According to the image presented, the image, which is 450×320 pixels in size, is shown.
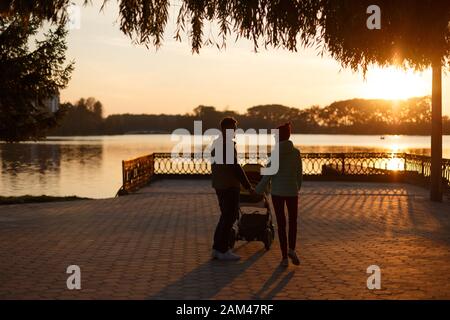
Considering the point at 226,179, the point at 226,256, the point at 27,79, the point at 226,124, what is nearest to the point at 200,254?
the point at 226,256

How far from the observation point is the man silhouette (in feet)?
30.5

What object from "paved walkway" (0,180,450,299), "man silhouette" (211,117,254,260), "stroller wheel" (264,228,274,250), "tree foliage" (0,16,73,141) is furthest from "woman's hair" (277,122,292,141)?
"tree foliage" (0,16,73,141)

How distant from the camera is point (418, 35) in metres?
9.61

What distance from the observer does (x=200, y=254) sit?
10.0 meters

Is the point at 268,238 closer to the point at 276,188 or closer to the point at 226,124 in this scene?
the point at 276,188

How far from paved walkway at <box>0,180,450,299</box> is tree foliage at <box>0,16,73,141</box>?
668cm

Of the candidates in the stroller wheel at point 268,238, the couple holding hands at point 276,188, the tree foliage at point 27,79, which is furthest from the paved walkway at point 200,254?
the tree foliage at point 27,79

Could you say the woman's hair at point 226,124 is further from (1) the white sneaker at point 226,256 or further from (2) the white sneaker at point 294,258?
(2) the white sneaker at point 294,258

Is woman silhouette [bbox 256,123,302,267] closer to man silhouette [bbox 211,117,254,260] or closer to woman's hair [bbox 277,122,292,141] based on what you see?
woman's hair [bbox 277,122,292,141]

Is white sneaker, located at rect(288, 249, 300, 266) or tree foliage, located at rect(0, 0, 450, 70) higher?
tree foliage, located at rect(0, 0, 450, 70)

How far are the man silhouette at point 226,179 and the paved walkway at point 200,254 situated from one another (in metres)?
0.36

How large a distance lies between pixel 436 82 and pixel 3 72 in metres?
14.1

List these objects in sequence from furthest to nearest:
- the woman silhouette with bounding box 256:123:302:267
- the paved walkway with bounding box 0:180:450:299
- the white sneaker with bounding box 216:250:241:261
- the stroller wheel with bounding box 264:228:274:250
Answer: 1. the stroller wheel with bounding box 264:228:274:250
2. the white sneaker with bounding box 216:250:241:261
3. the woman silhouette with bounding box 256:123:302:267
4. the paved walkway with bounding box 0:180:450:299
